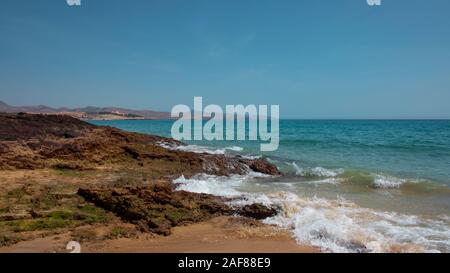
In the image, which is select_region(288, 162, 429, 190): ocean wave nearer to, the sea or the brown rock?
the sea

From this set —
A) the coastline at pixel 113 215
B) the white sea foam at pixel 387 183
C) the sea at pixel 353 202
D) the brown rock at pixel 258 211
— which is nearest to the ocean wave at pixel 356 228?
the sea at pixel 353 202

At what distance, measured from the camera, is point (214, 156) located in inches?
683

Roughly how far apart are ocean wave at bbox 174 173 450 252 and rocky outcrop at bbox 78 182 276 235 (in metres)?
0.39

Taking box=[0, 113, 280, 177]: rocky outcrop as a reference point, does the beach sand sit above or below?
below

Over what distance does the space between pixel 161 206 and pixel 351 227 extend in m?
4.13

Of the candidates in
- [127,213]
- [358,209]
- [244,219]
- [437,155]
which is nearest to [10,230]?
[127,213]

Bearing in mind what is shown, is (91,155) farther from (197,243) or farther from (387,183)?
(387,183)

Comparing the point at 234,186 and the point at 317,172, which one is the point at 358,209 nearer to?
the point at 234,186

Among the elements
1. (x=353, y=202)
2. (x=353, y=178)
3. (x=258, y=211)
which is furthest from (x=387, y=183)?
(x=258, y=211)

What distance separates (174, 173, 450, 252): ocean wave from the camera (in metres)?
6.95

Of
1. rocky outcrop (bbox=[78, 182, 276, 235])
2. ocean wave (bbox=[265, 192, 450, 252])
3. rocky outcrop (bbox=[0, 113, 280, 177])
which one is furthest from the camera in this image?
rocky outcrop (bbox=[0, 113, 280, 177])

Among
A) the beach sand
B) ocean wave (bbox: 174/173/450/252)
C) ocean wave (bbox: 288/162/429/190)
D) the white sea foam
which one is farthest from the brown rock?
the white sea foam

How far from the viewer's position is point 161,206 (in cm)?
845

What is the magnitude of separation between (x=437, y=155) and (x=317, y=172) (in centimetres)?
1296
